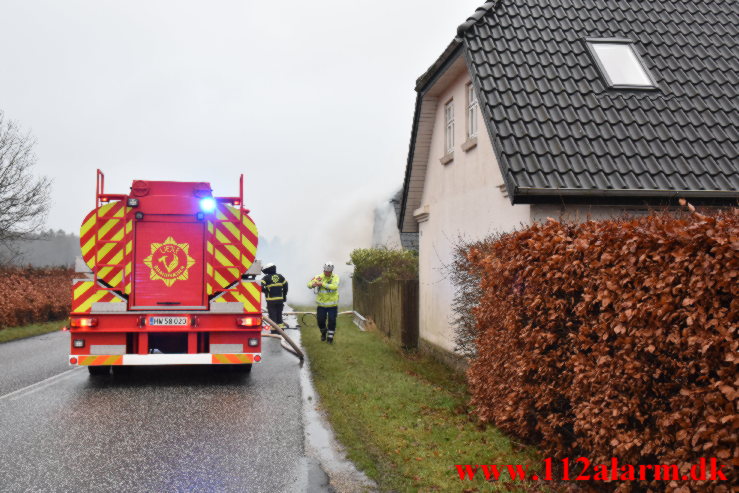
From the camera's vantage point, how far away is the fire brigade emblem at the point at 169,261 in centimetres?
1069

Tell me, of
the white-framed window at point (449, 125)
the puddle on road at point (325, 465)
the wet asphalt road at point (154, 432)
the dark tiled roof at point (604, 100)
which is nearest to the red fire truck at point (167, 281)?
the wet asphalt road at point (154, 432)

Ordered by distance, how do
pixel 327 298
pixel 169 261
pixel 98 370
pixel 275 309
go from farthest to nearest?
pixel 275 309 → pixel 327 298 → pixel 98 370 → pixel 169 261

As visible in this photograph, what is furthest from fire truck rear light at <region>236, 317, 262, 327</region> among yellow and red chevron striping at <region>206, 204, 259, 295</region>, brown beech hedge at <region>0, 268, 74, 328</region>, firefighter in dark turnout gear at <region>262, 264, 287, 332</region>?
brown beech hedge at <region>0, 268, 74, 328</region>

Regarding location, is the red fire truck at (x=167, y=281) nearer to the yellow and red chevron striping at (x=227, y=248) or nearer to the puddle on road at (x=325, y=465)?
the yellow and red chevron striping at (x=227, y=248)

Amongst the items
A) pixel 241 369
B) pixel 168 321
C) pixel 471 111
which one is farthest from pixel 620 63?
pixel 168 321

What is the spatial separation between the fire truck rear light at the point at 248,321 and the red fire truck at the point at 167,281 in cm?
2

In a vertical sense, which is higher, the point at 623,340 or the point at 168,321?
the point at 623,340

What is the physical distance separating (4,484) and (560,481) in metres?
4.29

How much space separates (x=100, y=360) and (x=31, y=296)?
14.2 metres

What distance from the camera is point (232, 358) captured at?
10391mm

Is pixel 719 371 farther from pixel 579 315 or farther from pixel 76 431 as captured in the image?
pixel 76 431

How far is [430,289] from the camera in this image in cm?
1409

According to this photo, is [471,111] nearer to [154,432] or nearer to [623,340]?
[154,432]

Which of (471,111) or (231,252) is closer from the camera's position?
(231,252)
